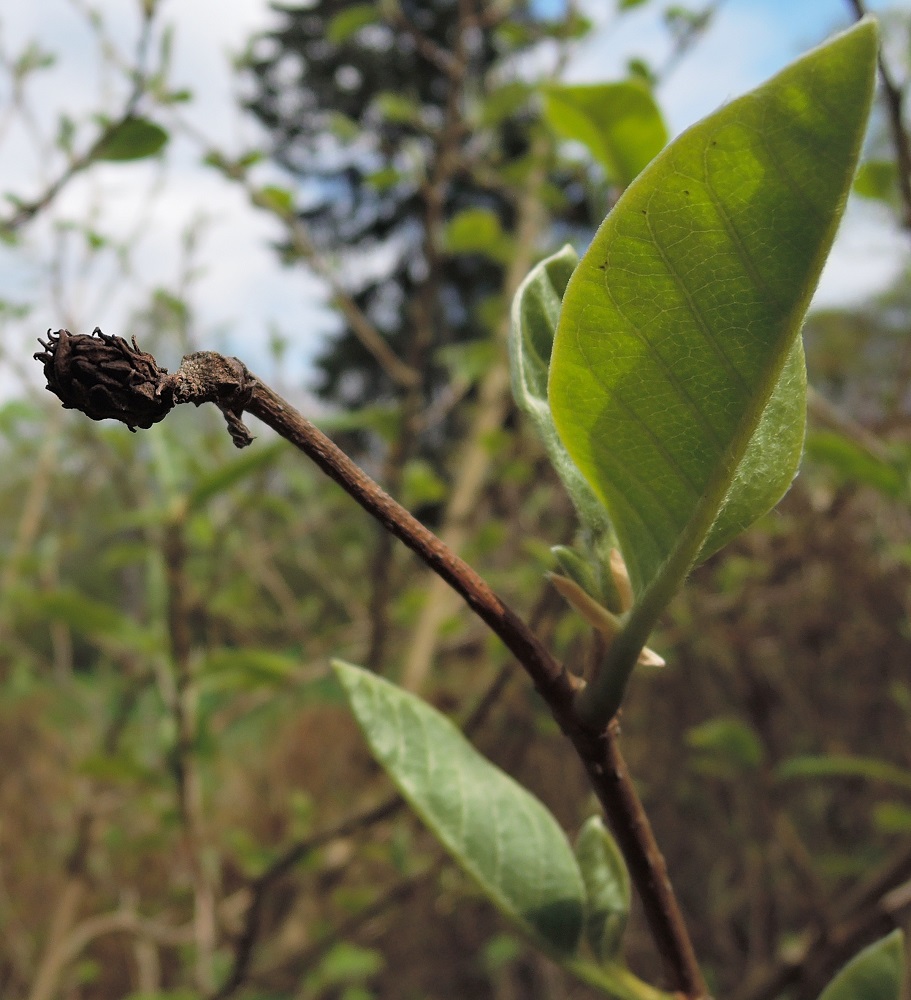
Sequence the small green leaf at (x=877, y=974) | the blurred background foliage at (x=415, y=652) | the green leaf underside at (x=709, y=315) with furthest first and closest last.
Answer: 1. the blurred background foliage at (x=415, y=652)
2. the small green leaf at (x=877, y=974)
3. the green leaf underside at (x=709, y=315)

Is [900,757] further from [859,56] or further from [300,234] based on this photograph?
[859,56]

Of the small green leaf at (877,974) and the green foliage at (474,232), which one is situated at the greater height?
the green foliage at (474,232)

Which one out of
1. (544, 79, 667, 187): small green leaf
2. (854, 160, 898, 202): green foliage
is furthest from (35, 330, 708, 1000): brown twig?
(854, 160, 898, 202): green foliage

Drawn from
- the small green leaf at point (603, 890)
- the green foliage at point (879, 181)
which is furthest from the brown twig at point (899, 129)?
the small green leaf at point (603, 890)

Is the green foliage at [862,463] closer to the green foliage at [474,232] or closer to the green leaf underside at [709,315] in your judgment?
the green leaf underside at [709,315]

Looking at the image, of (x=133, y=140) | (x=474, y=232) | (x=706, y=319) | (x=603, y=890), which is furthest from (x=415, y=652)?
(x=706, y=319)

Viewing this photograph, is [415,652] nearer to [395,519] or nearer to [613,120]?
[613,120]

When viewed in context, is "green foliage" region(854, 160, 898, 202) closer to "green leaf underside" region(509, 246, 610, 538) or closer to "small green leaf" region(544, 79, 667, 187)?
"small green leaf" region(544, 79, 667, 187)
